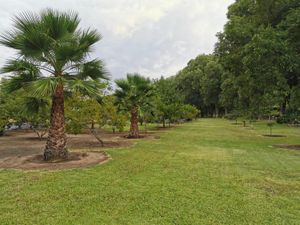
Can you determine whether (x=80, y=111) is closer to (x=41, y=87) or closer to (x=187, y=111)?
(x=41, y=87)

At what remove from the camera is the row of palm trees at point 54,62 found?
27.3 feet

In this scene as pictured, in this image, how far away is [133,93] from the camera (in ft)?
56.7

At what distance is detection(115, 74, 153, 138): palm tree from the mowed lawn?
881 centimetres

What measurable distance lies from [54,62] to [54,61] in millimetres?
37

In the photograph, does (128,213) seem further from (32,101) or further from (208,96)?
(208,96)

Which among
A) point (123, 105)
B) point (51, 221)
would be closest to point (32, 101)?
point (51, 221)

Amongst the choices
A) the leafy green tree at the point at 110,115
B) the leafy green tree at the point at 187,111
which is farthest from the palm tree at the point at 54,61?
the leafy green tree at the point at 187,111

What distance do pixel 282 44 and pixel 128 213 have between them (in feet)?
34.9

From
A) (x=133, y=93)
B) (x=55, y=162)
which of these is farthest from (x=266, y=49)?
(x=55, y=162)

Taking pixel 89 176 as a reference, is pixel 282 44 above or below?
above

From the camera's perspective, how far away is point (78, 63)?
30.5 ft

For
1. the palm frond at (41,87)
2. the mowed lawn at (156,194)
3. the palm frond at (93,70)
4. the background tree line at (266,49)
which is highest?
the background tree line at (266,49)

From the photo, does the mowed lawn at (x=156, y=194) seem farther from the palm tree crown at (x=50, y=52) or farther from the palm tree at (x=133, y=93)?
the palm tree at (x=133, y=93)

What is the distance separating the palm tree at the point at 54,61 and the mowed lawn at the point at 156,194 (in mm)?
2249
